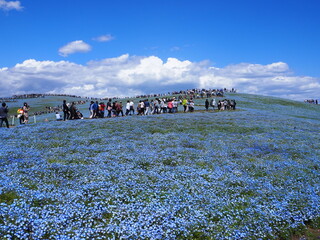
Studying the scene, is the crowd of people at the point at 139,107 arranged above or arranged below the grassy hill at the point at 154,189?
above

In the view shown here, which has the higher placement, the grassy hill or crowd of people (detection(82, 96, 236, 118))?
crowd of people (detection(82, 96, 236, 118))

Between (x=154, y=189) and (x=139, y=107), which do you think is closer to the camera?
(x=154, y=189)

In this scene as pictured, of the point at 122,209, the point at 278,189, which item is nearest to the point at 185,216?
the point at 122,209

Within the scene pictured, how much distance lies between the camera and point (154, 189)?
483 inches

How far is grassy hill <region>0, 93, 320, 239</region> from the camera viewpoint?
366 inches

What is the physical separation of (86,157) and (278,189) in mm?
11639

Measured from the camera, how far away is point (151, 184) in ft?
42.0

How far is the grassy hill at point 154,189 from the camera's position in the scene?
9.29 m

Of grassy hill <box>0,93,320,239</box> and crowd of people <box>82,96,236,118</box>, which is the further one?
crowd of people <box>82,96,236,118</box>

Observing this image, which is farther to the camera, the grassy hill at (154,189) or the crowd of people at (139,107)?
the crowd of people at (139,107)

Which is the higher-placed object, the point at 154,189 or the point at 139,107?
the point at 139,107

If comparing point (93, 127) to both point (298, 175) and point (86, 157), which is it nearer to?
point (86, 157)

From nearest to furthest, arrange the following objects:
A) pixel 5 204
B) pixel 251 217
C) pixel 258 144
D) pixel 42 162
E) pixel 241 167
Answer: pixel 5 204, pixel 251 217, pixel 42 162, pixel 241 167, pixel 258 144

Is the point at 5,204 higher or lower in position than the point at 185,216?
higher
